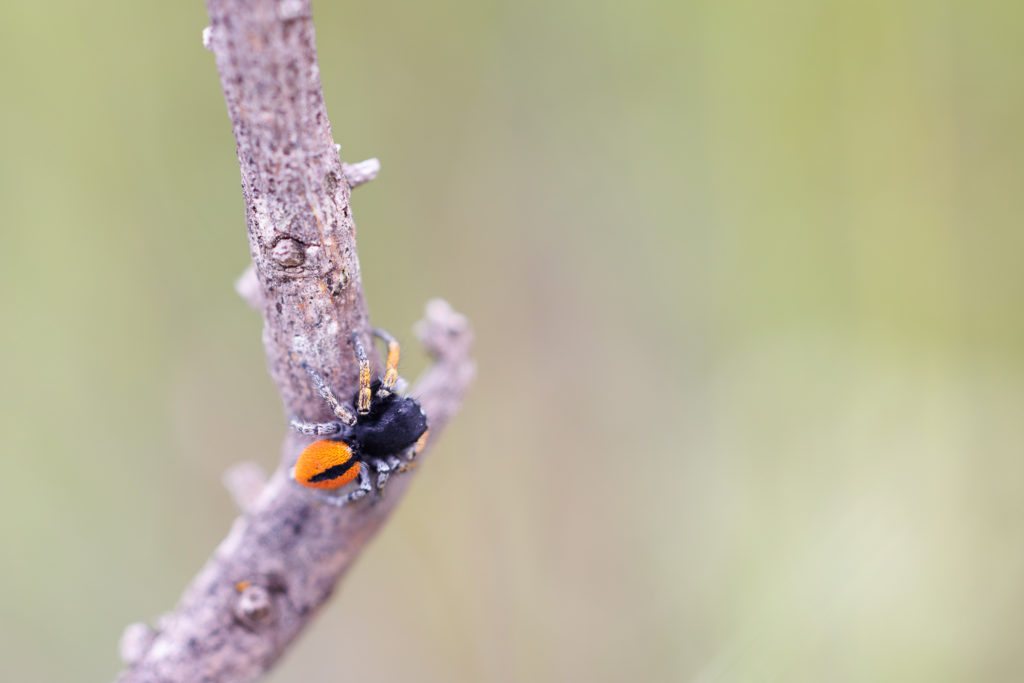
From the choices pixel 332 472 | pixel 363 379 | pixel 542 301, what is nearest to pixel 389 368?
pixel 363 379

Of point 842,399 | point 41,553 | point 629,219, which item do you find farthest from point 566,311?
point 41,553

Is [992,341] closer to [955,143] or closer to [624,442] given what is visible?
[955,143]

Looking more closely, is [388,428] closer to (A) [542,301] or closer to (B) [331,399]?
(B) [331,399]

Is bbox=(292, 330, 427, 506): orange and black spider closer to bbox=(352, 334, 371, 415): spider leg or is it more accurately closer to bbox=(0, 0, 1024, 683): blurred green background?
bbox=(352, 334, 371, 415): spider leg

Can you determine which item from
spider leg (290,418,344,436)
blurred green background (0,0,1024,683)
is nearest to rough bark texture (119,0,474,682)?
spider leg (290,418,344,436)

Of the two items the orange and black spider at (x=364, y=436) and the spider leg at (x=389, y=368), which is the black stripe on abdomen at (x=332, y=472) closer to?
the orange and black spider at (x=364, y=436)
